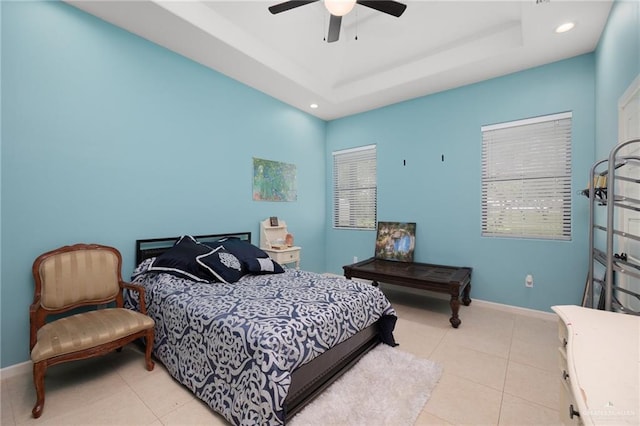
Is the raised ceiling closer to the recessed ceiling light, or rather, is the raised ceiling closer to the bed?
the recessed ceiling light

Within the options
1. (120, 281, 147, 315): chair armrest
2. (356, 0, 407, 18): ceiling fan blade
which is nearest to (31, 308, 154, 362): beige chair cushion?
(120, 281, 147, 315): chair armrest

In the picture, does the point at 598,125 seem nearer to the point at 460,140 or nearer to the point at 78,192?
the point at 460,140

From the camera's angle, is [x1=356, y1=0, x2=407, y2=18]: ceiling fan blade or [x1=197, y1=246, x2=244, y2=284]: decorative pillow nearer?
[x1=356, y1=0, x2=407, y2=18]: ceiling fan blade

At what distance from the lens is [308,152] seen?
476 cm

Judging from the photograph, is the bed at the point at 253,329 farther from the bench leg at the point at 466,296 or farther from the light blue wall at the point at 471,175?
the light blue wall at the point at 471,175

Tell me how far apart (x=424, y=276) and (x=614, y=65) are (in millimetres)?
2540

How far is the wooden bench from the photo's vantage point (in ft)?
9.75

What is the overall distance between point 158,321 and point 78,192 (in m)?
1.33

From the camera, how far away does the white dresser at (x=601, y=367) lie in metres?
0.67

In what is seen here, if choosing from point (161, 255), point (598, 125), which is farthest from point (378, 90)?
point (161, 255)

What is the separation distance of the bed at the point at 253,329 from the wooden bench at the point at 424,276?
845mm

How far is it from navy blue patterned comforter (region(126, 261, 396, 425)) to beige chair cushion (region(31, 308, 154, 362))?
0.23 m

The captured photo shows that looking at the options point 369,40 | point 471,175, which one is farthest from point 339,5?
point 471,175

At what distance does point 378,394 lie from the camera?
1.88 metres
